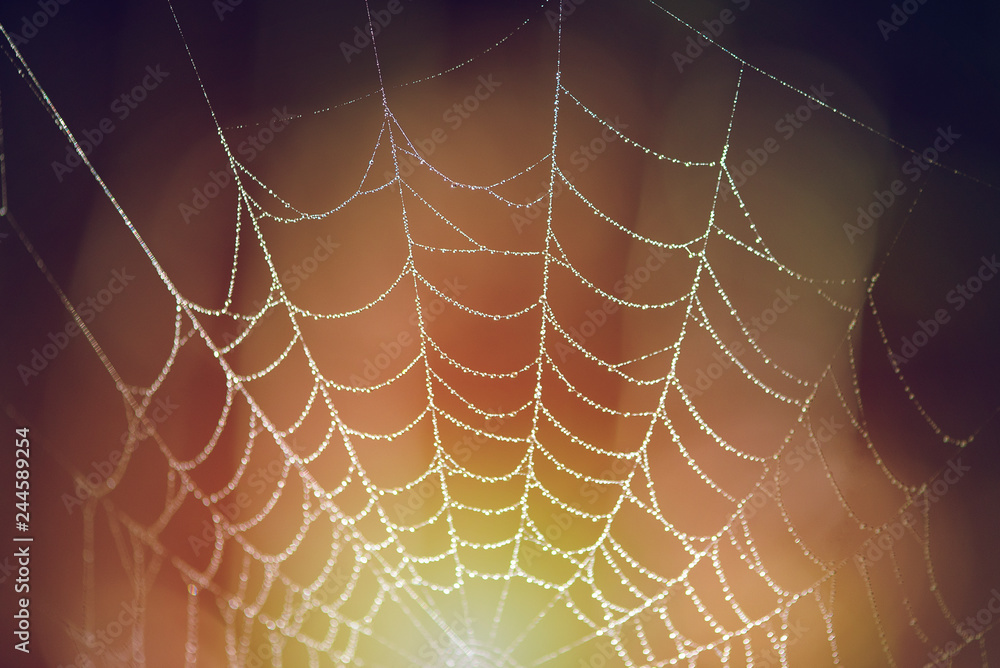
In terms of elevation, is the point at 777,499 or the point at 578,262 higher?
the point at 578,262

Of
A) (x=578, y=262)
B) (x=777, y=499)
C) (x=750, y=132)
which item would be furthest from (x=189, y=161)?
(x=777, y=499)

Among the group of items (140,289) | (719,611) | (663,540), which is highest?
(140,289)

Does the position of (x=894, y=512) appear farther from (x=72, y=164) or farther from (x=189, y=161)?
(x=72, y=164)

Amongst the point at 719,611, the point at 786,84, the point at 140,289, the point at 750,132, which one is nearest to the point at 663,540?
the point at 719,611

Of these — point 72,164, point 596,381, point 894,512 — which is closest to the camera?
point 72,164

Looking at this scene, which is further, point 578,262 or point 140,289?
point 578,262

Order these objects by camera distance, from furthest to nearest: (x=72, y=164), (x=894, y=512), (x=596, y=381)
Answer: (x=596, y=381) → (x=894, y=512) → (x=72, y=164)

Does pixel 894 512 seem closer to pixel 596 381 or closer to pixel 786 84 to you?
pixel 596 381
